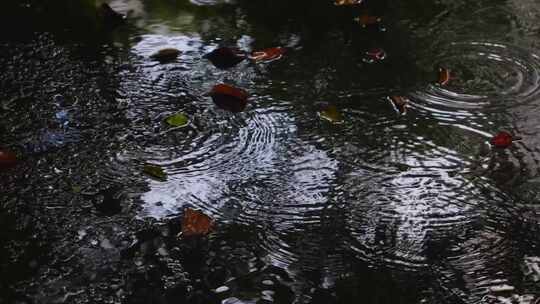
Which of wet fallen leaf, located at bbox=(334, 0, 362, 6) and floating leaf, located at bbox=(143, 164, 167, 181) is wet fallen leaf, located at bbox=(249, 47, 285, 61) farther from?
floating leaf, located at bbox=(143, 164, 167, 181)

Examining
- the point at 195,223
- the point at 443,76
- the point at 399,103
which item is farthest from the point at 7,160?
the point at 443,76

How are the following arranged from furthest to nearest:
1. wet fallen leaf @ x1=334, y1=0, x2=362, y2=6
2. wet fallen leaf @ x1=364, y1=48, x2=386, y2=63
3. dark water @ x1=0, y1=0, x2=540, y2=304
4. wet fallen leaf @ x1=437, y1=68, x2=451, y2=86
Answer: wet fallen leaf @ x1=334, y1=0, x2=362, y2=6 < wet fallen leaf @ x1=364, y1=48, x2=386, y2=63 < wet fallen leaf @ x1=437, y1=68, x2=451, y2=86 < dark water @ x1=0, y1=0, x2=540, y2=304

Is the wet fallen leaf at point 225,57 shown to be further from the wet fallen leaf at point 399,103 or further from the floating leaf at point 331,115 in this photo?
the wet fallen leaf at point 399,103

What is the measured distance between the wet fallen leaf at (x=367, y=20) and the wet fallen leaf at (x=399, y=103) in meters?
0.60

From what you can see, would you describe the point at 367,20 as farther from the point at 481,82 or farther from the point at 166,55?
A: the point at 166,55

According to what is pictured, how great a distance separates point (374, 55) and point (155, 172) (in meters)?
1.10

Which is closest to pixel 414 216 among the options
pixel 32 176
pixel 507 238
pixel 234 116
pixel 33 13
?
pixel 507 238

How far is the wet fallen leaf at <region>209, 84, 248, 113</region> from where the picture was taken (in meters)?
2.30

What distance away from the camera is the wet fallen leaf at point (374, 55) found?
2553 mm

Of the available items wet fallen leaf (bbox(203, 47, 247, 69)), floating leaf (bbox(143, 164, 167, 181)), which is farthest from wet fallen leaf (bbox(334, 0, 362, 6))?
floating leaf (bbox(143, 164, 167, 181))

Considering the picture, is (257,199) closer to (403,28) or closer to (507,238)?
(507,238)

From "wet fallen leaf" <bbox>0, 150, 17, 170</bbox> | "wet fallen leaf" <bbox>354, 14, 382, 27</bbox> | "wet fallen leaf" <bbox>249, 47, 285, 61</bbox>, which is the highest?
"wet fallen leaf" <bbox>354, 14, 382, 27</bbox>

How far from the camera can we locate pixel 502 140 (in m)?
2.07

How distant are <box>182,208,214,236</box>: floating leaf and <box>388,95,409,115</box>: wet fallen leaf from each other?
2.85ft
